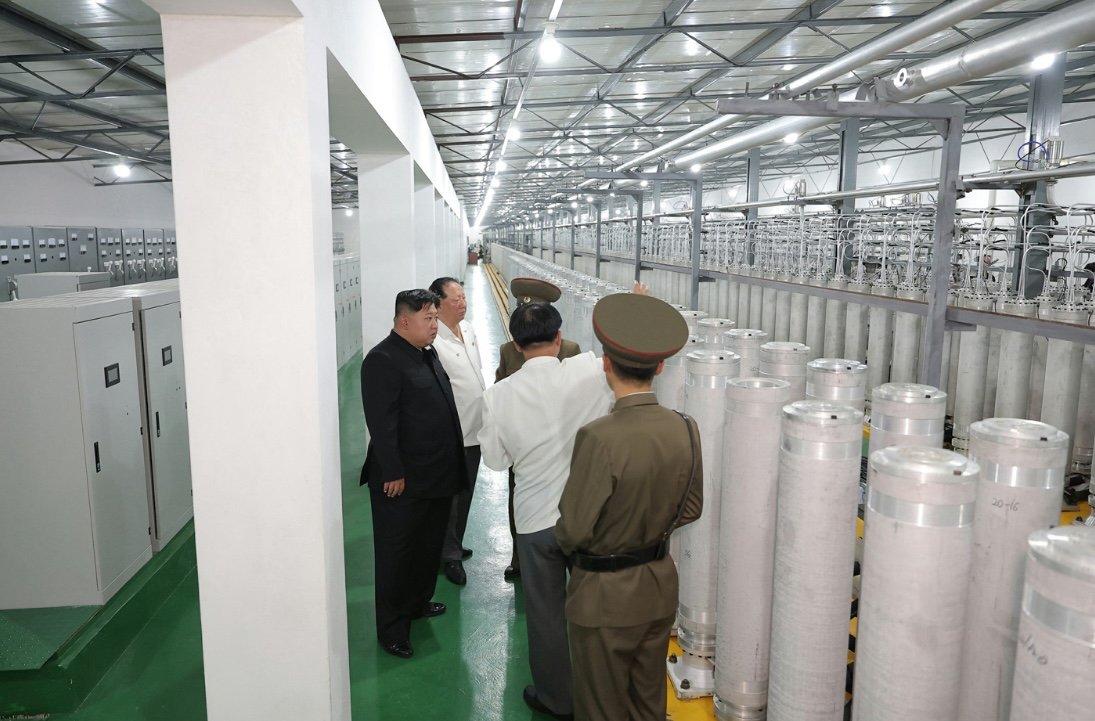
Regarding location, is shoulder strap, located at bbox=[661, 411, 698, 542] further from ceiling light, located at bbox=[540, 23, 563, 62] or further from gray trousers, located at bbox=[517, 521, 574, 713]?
ceiling light, located at bbox=[540, 23, 563, 62]

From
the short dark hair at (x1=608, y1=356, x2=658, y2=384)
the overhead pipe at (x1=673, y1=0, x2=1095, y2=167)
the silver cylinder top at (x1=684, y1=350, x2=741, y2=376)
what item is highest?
the overhead pipe at (x1=673, y1=0, x2=1095, y2=167)

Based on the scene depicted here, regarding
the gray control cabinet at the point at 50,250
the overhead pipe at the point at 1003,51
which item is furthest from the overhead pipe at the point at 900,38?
the gray control cabinet at the point at 50,250

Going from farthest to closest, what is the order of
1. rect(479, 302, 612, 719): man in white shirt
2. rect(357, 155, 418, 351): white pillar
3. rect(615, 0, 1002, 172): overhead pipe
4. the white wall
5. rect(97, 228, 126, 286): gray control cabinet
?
the white wall < rect(97, 228, 126, 286): gray control cabinet < rect(357, 155, 418, 351): white pillar < rect(615, 0, 1002, 172): overhead pipe < rect(479, 302, 612, 719): man in white shirt

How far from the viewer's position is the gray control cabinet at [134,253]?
16.8 m

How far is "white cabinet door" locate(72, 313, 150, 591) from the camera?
3.99 m

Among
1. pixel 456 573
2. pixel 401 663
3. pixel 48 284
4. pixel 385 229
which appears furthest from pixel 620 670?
pixel 48 284

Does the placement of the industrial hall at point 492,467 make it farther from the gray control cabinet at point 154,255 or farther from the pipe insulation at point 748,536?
the gray control cabinet at point 154,255

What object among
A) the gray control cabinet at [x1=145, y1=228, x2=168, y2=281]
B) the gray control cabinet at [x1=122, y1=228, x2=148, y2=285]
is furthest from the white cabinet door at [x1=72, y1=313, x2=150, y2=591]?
the gray control cabinet at [x1=145, y1=228, x2=168, y2=281]

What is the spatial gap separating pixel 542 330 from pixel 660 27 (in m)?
6.02

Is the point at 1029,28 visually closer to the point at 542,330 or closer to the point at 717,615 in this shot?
the point at 542,330

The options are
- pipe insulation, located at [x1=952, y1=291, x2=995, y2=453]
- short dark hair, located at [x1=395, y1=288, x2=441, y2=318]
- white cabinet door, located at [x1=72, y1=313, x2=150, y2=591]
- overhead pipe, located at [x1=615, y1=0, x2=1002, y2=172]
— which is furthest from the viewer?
pipe insulation, located at [x1=952, y1=291, x2=995, y2=453]

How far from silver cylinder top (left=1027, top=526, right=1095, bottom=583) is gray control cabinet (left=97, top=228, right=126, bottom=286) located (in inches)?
674

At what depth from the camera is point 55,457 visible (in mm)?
3934

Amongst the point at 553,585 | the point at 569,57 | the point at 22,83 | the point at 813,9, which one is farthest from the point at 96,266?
the point at 553,585
